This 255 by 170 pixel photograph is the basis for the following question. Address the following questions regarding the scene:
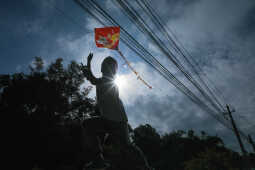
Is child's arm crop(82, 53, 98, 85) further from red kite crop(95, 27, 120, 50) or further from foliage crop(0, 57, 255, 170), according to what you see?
foliage crop(0, 57, 255, 170)

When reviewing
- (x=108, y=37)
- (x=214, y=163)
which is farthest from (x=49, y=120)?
(x=214, y=163)

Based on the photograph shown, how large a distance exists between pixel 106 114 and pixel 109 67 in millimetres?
1120

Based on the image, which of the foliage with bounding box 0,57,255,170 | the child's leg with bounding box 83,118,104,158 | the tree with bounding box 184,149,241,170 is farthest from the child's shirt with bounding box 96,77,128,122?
the tree with bounding box 184,149,241,170

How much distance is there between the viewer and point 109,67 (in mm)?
3094

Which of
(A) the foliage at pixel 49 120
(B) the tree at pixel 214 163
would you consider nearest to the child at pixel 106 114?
(A) the foliage at pixel 49 120

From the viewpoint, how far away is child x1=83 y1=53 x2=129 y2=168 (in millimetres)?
2064

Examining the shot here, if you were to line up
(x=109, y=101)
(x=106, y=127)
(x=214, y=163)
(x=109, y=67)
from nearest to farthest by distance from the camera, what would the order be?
(x=106, y=127), (x=109, y=101), (x=109, y=67), (x=214, y=163)

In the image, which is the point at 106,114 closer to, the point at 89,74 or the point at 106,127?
the point at 106,127

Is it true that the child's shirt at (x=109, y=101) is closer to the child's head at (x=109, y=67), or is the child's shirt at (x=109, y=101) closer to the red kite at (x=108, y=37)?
the child's head at (x=109, y=67)

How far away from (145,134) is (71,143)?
2898 centimetres

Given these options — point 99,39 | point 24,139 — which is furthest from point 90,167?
point 24,139

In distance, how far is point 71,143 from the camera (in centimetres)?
1712

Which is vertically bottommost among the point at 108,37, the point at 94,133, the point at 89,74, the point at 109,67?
the point at 94,133

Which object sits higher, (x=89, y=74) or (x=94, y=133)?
(x=89, y=74)
